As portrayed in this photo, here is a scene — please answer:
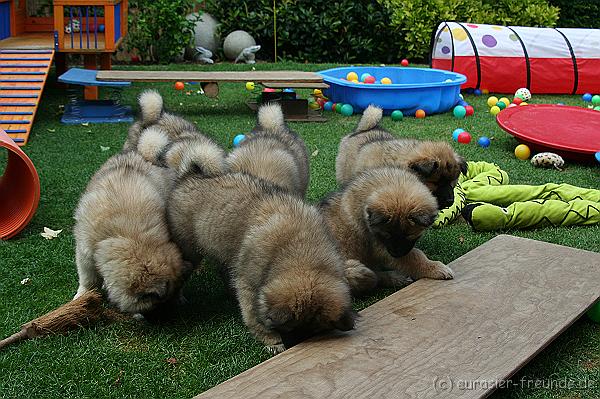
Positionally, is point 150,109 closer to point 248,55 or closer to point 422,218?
point 422,218

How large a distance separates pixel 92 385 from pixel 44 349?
0.43 metres

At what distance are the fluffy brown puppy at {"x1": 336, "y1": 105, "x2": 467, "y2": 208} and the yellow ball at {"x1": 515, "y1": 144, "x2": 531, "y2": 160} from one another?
2164 millimetres

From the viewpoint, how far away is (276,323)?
2.90 m

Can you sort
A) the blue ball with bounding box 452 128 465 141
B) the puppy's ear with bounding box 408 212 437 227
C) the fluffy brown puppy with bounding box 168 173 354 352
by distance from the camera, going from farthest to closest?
the blue ball with bounding box 452 128 465 141 < the puppy's ear with bounding box 408 212 437 227 < the fluffy brown puppy with bounding box 168 173 354 352

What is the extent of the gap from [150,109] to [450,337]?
3.32 m

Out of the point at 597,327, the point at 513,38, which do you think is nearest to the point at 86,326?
the point at 597,327

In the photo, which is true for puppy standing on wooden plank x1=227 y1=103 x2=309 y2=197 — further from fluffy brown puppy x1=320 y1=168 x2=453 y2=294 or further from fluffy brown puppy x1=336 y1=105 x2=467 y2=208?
fluffy brown puppy x1=336 y1=105 x2=467 y2=208

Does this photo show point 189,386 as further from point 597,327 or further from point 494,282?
point 597,327

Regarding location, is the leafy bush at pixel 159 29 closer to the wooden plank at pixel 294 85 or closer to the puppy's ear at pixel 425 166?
the wooden plank at pixel 294 85

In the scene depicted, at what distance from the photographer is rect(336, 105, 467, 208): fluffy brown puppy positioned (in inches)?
178

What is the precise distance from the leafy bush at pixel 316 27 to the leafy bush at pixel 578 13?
399cm

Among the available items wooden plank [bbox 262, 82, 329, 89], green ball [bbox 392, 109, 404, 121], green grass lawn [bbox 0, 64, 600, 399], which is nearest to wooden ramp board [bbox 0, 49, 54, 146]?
green grass lawn [bbox 0, 64, 600, 399]

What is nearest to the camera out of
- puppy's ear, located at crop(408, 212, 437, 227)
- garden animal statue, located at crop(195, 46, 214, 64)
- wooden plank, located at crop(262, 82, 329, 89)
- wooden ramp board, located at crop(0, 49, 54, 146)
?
puppy's ear, located at crop(408, 212, 437, 227)

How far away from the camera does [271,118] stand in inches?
215
